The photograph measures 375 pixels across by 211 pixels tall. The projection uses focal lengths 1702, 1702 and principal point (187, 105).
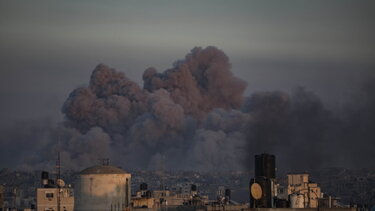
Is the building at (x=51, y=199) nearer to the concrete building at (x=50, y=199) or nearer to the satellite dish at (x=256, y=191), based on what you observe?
the concrete building at (x=50, y=199)

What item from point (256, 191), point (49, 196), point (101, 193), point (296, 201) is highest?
point (49, 196)

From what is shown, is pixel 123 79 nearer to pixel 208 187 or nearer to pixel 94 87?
pixel 94 87

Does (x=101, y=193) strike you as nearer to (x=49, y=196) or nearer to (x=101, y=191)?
(x=101, y=191)

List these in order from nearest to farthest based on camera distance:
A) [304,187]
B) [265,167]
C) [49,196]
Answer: [265,167] < [49,196] < [304,187]

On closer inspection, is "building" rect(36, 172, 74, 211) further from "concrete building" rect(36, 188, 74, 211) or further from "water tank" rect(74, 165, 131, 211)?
"water tank" rect(74, 165, 131, 211)

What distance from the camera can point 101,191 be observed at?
230 ft

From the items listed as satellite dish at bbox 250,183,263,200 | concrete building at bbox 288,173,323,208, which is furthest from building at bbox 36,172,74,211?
satellite dish at bbox 250,183,263,200

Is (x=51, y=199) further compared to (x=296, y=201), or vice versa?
(x=51, y=199)

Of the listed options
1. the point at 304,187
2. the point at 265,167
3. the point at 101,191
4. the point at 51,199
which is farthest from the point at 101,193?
the point at 304,187

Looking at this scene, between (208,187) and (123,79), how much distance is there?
3085cm

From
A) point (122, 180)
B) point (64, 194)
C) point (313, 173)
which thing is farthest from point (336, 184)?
point (122, 180)

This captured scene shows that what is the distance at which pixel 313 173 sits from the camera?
16375 centimetres

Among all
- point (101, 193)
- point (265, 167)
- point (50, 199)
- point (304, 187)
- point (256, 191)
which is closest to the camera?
point (256, 191)

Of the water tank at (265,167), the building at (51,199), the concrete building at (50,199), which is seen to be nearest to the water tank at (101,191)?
the water tank at (265,167)
